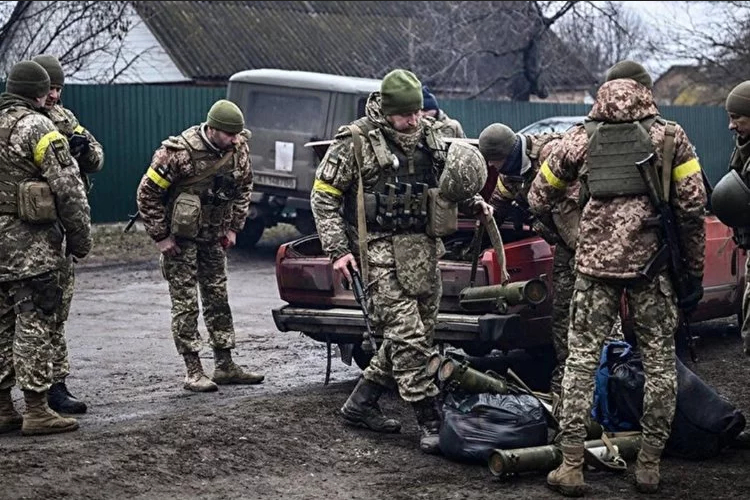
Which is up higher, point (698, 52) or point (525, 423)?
point (698, 52)

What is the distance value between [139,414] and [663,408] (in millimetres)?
3258

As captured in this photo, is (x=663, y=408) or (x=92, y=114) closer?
(x=663, y=408)

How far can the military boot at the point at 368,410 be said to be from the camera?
715cm

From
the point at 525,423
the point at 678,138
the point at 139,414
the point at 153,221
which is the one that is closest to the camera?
the point at 678,138

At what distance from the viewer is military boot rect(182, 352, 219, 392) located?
27.3 ft

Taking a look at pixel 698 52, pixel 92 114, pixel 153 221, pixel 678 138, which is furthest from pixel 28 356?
pixel 698 52

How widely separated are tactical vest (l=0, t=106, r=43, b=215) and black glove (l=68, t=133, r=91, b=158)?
2.44ft

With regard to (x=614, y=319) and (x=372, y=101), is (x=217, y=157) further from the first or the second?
A: (x=614, y=319)

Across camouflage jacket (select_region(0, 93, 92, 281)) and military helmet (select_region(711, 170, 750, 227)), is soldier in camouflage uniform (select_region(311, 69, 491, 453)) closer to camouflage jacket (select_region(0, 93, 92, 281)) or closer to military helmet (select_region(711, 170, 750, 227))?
camouflage jacket (select_region(0, 93, 92, 281))

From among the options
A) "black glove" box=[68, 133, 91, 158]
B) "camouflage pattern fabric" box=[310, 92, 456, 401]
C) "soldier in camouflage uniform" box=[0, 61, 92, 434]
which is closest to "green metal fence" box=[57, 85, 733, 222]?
"black glove" box=[68, 133, 91, 158]

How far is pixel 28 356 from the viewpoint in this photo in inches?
272

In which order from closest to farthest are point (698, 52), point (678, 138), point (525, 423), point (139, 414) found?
1. point (678, 138)
2. point (525, 423)
3. point (139, 414)
4. point (698, 52)

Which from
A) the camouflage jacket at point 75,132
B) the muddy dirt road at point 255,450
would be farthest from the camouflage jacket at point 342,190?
the camouflage jacket at point 75,132

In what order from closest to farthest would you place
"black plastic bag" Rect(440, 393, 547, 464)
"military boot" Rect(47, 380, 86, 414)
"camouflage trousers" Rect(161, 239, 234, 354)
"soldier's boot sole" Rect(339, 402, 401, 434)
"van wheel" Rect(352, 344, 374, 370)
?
"black plastic bag" Rect(440, 393, 547, 464)
"soldier's boot sole" Rect(339, 402, 401, 434)
"military boot" Rect(47, 380, 86, 414)
"camouflage trousers" Rect(161, 239, 234, 354)
"van wheel" Rect(352, 344, 374, 370)
